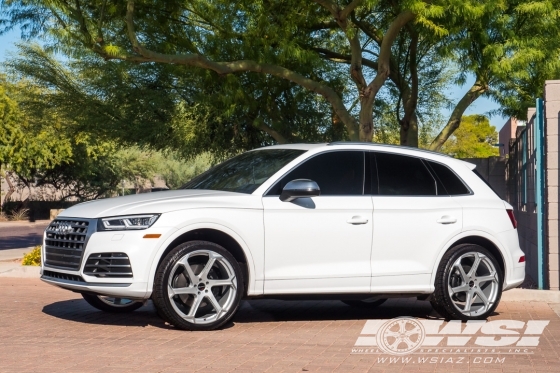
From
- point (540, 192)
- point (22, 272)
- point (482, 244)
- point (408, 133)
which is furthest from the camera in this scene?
point (408, 133)

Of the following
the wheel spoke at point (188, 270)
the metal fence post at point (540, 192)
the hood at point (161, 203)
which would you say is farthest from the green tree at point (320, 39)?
the wheel spoke at point (188, 270)

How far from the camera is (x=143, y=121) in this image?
22.1m

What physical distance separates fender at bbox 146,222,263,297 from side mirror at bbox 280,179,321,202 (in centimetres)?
60

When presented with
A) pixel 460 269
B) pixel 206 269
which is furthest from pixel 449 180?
pixel 206 269

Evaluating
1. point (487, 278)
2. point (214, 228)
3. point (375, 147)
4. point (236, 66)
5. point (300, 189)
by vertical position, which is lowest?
point (487, 278)

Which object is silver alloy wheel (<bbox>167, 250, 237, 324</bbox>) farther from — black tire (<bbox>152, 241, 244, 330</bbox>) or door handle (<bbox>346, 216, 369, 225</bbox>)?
door handle (<bbox>346, 216, 369, 225</bbox>)

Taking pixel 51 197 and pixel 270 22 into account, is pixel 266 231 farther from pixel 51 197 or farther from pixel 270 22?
pixel 51 197

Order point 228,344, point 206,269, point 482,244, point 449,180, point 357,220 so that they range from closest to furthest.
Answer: point 228,344, point 206,269, point 357,220, point 482,244, point 449,180

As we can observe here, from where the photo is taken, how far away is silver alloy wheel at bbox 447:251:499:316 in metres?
9.60

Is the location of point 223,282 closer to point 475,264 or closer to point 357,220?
point 357,220

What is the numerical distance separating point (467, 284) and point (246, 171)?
2.51 m

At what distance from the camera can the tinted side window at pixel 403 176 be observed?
9688 mm

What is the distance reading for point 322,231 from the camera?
9.09 metres

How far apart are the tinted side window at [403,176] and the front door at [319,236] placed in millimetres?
317
